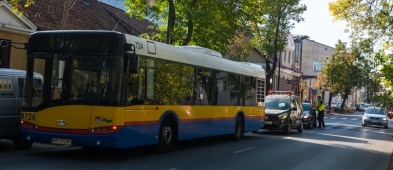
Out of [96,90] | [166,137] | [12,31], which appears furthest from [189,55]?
[12,31]

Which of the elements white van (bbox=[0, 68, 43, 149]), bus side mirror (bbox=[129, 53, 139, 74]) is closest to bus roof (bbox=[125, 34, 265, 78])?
bus side mirror (bbox=[129, 53, 139, 74])

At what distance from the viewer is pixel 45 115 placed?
11.7 m

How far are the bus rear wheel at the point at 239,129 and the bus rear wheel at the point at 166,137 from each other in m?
5.67

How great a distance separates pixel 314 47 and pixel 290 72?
29172mm

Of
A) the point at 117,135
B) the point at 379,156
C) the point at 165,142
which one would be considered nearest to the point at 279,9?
the point at 379,156

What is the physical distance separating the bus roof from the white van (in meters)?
3.16

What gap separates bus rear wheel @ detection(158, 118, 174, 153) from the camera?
13.6 metres

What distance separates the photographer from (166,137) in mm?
13828

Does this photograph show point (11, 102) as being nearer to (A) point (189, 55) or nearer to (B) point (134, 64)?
(B) point (134, 64)

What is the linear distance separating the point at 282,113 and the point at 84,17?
13233 mm

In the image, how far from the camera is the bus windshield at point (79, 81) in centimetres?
1147

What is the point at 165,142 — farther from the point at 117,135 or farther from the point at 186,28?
the point at 186,28

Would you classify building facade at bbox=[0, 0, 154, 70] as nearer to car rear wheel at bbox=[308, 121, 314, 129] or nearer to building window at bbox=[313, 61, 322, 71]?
car rear wheel at bbox=[308, 121, 314, 129]

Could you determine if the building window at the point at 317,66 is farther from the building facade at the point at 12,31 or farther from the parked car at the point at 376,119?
the building facade at the point at 12,31
